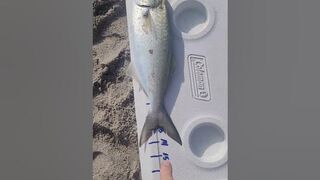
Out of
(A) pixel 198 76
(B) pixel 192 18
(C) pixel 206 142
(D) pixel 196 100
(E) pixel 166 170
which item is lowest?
(E) pixel 166 170

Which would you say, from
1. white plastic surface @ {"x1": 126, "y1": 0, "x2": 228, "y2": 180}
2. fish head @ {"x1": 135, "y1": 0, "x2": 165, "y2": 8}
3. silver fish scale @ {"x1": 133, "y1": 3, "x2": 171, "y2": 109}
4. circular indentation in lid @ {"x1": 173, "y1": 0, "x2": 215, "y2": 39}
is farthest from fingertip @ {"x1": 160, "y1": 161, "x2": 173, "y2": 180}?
fish head @ {"x1": 135, "y1": 0, "x2": 165, "y2": 8}

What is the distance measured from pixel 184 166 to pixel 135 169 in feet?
0.79

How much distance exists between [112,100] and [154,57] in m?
0.31

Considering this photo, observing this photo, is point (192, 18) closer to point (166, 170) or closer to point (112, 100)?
point (112, 100)

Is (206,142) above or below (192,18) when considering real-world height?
below

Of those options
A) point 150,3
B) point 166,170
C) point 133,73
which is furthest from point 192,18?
point 166,170

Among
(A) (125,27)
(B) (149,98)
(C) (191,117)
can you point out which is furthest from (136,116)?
(A) (125,27)

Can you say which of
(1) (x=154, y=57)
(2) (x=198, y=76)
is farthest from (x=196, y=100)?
(1) (x=154, y=57)

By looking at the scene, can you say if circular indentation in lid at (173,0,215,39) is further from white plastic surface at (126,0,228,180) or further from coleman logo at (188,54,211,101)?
coleman logo at (188,54,211,101)

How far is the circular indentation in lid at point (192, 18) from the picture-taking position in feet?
8.16

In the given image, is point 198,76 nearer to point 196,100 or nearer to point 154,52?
point 196,100

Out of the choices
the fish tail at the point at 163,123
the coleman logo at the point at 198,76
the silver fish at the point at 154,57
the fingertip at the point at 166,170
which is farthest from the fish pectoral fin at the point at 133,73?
the fingertip at the point at 166,170

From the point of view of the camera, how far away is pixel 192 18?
→ 99.0 inches

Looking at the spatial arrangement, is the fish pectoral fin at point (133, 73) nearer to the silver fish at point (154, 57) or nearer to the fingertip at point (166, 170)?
the silver fish at point (154, 57)
